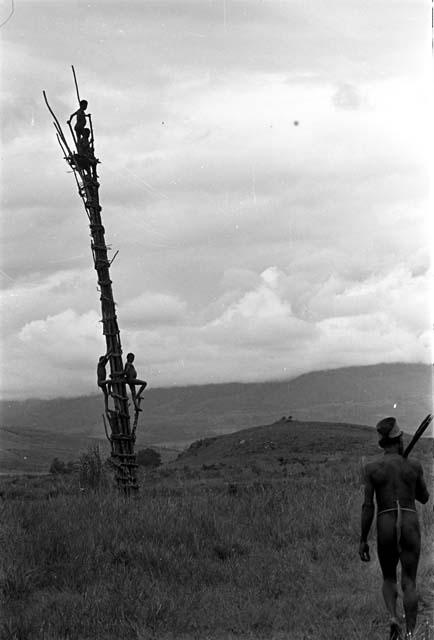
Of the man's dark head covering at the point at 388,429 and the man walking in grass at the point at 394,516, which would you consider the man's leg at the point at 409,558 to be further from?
the man's dark head covering at the point at 388,429

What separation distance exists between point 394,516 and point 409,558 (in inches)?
14.6

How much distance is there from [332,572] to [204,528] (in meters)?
1.94

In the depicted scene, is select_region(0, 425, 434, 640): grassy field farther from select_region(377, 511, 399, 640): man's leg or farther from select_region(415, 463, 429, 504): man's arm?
select_region(415, 463, 429, 504): man's arm

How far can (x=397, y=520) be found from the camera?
720 cm

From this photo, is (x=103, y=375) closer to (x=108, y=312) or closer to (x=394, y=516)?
(x=108, y=312)

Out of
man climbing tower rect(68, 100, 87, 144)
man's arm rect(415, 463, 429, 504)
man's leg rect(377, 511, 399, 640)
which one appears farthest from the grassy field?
man climbing tower rect(68, 100, 87, 144)

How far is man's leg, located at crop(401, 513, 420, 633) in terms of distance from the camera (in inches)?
279

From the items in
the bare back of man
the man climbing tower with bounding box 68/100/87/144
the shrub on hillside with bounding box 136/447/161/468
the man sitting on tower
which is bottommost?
the shrub on hillside with bounding box 136/447/161/468

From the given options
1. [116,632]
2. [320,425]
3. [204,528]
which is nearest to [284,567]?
[204,528]

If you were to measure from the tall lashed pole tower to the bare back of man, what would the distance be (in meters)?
7.95

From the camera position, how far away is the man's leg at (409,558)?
708cm

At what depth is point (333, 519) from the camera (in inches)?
504

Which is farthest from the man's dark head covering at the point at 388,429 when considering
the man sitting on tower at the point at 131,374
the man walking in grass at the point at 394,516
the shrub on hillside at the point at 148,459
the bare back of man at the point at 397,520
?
the shrub on hillside at the point at 148,459

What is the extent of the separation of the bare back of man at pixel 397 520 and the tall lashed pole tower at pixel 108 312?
26.1 ft
